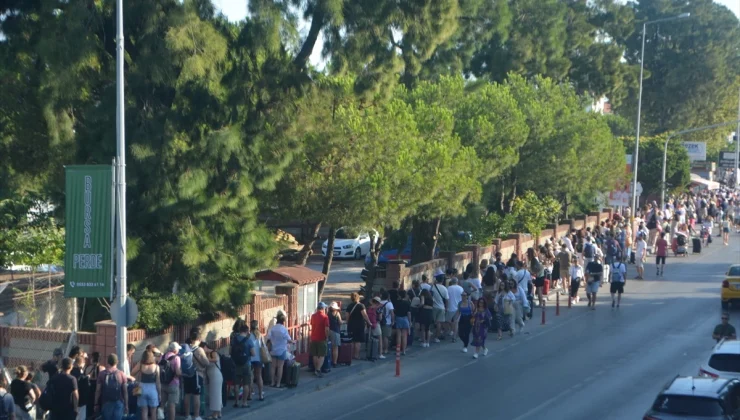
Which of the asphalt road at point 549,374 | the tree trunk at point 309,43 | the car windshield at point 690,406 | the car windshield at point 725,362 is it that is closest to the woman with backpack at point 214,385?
the asphalt road at point 549,374

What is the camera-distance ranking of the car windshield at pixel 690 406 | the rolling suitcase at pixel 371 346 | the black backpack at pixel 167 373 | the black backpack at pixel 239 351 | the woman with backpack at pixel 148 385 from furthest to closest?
the rolling suitcase at pixel 371 346 < the black backpack at pixel 239 351 < the black backpack at pixel 167 373 < the woman with backpack at pixel 148 385 < the car windshield at pixel 690 406

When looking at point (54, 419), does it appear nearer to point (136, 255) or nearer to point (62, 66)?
point (136, 255)

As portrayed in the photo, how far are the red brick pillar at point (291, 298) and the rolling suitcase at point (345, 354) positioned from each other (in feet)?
4.66

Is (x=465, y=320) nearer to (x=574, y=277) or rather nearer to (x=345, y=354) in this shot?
(x=345, y=354)

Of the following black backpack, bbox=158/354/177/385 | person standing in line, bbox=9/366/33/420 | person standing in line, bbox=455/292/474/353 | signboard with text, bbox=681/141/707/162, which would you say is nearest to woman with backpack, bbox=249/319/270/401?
black backpack, bbox=158/354/177/385

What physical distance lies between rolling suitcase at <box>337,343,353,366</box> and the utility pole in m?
6.25

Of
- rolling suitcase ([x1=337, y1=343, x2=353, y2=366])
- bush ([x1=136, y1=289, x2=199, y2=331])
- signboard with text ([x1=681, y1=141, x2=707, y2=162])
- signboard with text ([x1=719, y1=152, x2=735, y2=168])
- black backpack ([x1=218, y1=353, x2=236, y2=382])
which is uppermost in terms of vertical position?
signboard with text ([x1=681, y1=141, x2=707, y2=162])

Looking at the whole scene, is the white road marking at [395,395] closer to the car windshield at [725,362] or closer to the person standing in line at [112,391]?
the person standing in line at [112,391]

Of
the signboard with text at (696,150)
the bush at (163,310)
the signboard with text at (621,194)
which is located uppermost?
the signboard with text at (696,150)

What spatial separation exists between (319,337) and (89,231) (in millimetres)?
5580

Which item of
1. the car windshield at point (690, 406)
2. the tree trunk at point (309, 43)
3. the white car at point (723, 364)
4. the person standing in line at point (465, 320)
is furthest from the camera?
the person standing in line at point (465, 320)

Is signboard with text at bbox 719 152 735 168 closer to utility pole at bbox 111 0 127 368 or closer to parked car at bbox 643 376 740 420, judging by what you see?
parked car at bbox 643 376 740 420

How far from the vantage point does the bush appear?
17703 mm

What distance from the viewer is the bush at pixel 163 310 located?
17.7 metres
